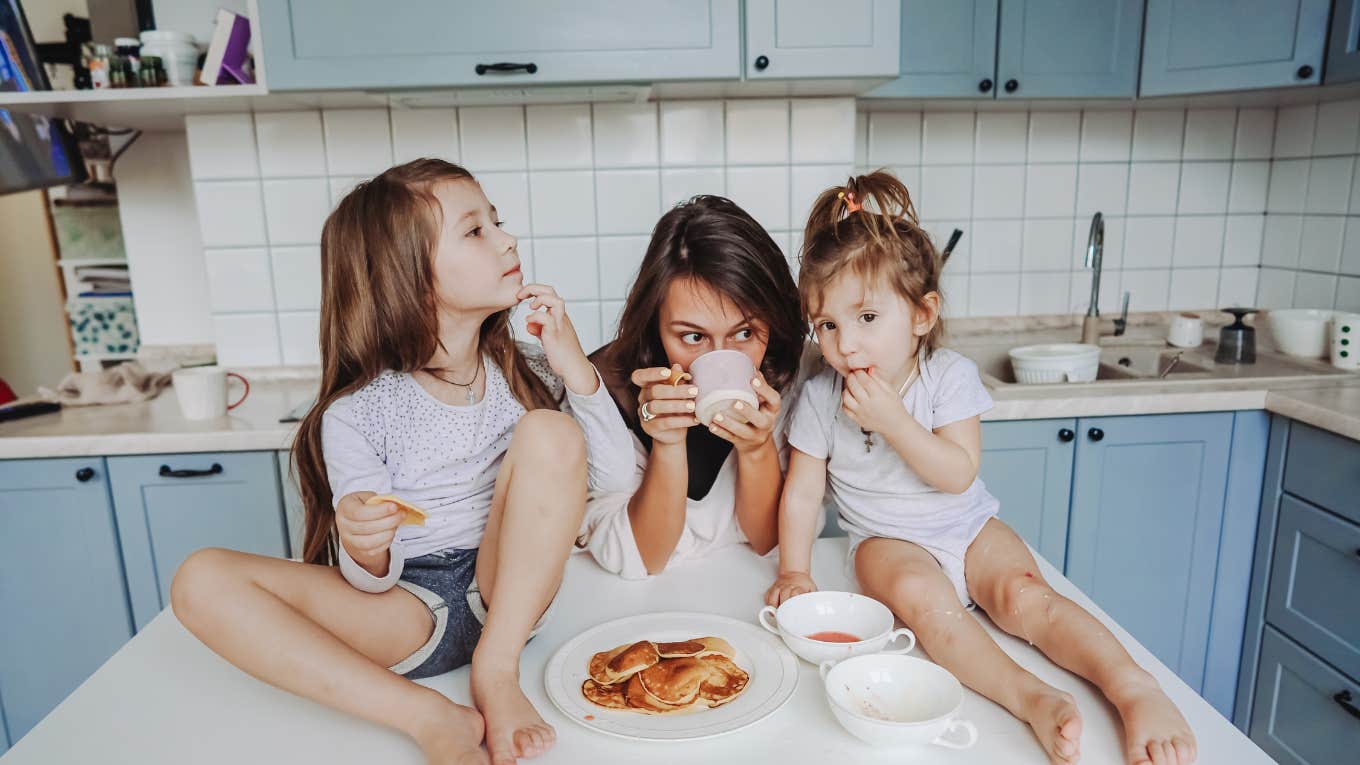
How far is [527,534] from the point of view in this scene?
940 mm

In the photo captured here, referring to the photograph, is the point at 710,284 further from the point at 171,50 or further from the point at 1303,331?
the point at 1303,331

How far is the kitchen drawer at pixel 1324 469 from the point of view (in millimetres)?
1620

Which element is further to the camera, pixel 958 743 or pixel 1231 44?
pixel 1231 44

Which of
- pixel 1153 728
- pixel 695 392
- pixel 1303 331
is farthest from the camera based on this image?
pixel 1303 331

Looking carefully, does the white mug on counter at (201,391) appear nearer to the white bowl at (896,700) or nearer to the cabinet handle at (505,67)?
the cabinet handle at (505,67)

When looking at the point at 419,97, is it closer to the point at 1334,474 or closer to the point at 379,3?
the point at 379,3

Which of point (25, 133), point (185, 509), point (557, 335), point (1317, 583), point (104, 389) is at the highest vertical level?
point (25, 133)

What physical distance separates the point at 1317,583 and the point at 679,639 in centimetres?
157

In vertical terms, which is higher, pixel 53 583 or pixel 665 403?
pixel 665 403

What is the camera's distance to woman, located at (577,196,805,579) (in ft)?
3.66

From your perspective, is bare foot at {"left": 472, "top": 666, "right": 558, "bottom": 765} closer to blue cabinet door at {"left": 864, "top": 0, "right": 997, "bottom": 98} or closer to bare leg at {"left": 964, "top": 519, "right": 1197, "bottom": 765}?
bare leg at {"left": 964, "top": 519, "right": 1197, "bottom": 765}

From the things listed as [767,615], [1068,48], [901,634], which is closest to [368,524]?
[767,615]

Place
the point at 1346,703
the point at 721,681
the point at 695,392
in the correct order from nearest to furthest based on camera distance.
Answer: the point at 721,681
the point at 695,392
the point at 1346,703

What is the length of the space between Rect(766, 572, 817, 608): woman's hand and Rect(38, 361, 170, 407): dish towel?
5.65 feet
